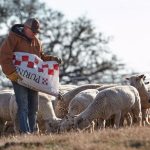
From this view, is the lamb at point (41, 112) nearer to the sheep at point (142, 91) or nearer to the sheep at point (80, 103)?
the sheep at point (80, 103)

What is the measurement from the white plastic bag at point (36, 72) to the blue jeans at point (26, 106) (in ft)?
0.46

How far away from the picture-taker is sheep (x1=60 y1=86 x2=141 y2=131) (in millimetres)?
16797

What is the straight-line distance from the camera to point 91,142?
12.5 metres

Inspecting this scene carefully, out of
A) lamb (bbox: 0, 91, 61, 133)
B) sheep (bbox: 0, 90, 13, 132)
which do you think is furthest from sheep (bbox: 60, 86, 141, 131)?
sheep (bbox: 0, 90, 13, 132)

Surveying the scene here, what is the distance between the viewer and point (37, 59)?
16078 mm

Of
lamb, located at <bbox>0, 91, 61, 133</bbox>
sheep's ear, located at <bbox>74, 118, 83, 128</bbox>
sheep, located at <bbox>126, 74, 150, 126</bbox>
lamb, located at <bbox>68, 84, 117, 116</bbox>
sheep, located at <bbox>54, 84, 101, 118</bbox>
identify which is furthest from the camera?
sheep, located at <bbox>54, 84, 101, 118</bbox>

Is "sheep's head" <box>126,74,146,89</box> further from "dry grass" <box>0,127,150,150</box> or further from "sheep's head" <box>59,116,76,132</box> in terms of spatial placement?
"dry grass" <box>0,127,150,150</box>

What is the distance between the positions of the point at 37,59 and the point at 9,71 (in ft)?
3.14

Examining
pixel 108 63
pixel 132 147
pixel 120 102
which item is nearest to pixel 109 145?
pixel 132 147

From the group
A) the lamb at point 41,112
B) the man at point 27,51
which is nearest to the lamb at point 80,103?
the lamb at point 41,112

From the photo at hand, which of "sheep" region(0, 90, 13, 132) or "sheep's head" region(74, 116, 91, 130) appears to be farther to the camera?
"sheep" region(0, 90, 13, 132)

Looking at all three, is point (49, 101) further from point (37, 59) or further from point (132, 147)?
point (132, 147)

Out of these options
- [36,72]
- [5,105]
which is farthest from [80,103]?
[5,105]

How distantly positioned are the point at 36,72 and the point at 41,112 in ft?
12.0
